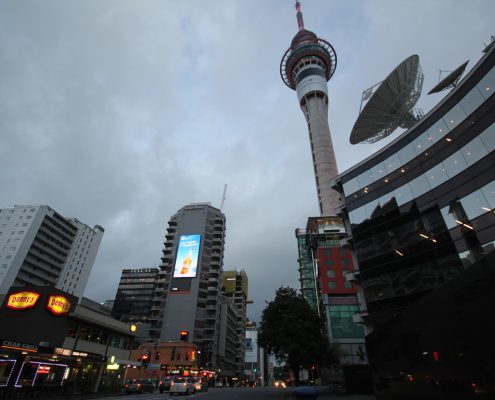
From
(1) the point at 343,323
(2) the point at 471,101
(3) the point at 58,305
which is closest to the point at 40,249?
(3) the point at 58,305

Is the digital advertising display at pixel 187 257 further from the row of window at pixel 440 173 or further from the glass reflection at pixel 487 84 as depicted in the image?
the glass reflection at pixel 487 84

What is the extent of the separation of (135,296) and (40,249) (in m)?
51.4

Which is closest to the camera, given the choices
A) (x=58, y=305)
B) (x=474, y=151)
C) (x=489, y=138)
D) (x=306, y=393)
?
(x=306, y=393)

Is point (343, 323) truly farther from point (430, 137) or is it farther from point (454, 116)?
point (454, 116)

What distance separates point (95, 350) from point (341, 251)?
2020 inches

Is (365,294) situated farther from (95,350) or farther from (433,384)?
(95,350)

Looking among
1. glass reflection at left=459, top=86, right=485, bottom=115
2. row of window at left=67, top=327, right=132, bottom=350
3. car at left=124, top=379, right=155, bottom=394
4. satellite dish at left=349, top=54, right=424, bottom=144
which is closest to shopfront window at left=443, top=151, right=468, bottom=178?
glass reflection at left=459, top=86, right=485, bottom=115

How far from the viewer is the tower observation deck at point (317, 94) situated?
94.4 meters

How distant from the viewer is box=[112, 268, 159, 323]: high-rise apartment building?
136 meters

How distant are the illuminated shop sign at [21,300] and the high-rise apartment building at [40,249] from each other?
80854mm

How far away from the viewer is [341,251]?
67625mm

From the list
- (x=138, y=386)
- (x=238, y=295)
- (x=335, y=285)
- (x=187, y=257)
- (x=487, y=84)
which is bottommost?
(x=138, y=386)

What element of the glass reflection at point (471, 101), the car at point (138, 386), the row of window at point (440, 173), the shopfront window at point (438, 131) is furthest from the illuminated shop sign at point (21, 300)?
the glass reflection at point (471, 101)

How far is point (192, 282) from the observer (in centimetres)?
8731
